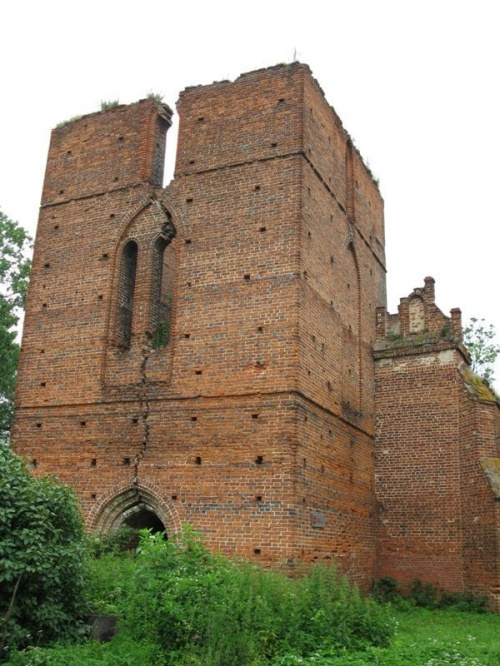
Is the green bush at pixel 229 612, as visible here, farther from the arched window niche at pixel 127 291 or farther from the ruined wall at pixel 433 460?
the ruined wall at pixel 433 460

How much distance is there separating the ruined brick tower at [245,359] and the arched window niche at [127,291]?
0.04 m

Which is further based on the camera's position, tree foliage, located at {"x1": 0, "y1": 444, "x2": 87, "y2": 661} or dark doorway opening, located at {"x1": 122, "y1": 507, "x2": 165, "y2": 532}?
dark doorway opening, located at {"x1": 122, "y1": 507, "x2": 165, "y2": 532}

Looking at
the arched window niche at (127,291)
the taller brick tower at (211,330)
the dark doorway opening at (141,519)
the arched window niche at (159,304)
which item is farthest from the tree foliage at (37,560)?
the arched window niche at (127,291)

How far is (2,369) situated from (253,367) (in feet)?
38.6

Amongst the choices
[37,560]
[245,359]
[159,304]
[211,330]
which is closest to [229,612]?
[37,560]

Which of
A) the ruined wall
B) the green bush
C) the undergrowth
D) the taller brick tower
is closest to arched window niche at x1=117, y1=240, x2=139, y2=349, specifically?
the taller brick tower

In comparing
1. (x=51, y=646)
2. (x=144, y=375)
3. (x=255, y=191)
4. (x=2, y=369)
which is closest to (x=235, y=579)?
(x=51, y=646)

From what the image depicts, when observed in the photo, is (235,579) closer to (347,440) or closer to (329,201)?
(347,440)

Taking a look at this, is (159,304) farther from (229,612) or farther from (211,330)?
(229,612)

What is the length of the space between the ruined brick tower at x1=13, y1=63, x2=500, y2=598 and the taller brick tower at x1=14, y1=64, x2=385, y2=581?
0.13 feet

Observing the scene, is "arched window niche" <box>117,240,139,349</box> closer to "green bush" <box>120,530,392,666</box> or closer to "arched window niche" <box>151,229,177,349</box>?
"arched window niche" <box>151,229,177,349</box>

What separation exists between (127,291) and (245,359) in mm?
3392

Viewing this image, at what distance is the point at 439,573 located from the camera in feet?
48.7

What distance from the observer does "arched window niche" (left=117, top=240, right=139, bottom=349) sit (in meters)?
14.4
